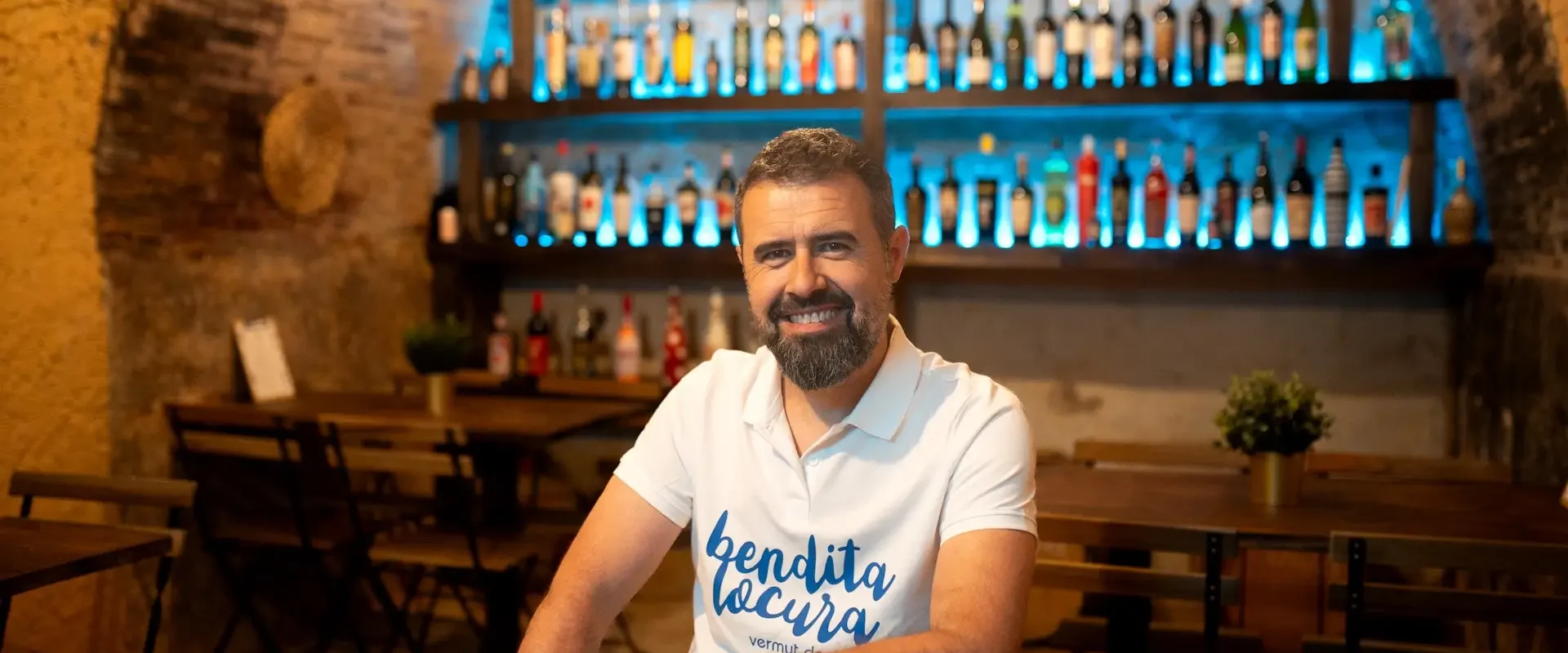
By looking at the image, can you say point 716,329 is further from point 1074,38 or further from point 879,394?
point 879,394

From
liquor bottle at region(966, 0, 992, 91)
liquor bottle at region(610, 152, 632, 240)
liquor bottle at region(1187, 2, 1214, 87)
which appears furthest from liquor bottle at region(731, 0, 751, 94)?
liquor bottle at region(1187, 2, 1214, 87)

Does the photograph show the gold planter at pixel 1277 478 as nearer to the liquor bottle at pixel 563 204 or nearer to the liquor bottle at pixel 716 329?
the liquor bottle at pixel 716 329

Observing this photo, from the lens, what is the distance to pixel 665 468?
1.62 metres

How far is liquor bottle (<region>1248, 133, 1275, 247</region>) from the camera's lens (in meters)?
3.63

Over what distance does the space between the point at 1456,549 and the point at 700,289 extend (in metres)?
2.91

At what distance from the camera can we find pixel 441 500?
3.16 metres

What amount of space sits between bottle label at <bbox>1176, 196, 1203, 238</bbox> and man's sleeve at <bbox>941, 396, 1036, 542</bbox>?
96.5 inches

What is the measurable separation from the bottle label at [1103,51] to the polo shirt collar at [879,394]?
2342mm

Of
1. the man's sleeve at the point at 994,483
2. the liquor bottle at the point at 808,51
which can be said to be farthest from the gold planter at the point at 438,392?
the man's sleeve at the point at 994,483

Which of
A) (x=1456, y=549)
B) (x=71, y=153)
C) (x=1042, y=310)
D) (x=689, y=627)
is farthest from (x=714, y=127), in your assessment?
(x=1456, y=549)

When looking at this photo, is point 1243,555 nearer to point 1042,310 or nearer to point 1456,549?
point 1456,549

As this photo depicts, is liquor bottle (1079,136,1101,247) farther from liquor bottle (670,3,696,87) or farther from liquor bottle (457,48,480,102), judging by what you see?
liquor bottle (457,48,480,102)

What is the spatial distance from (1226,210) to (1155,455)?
3.16 feet

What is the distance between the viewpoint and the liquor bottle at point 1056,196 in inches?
151
